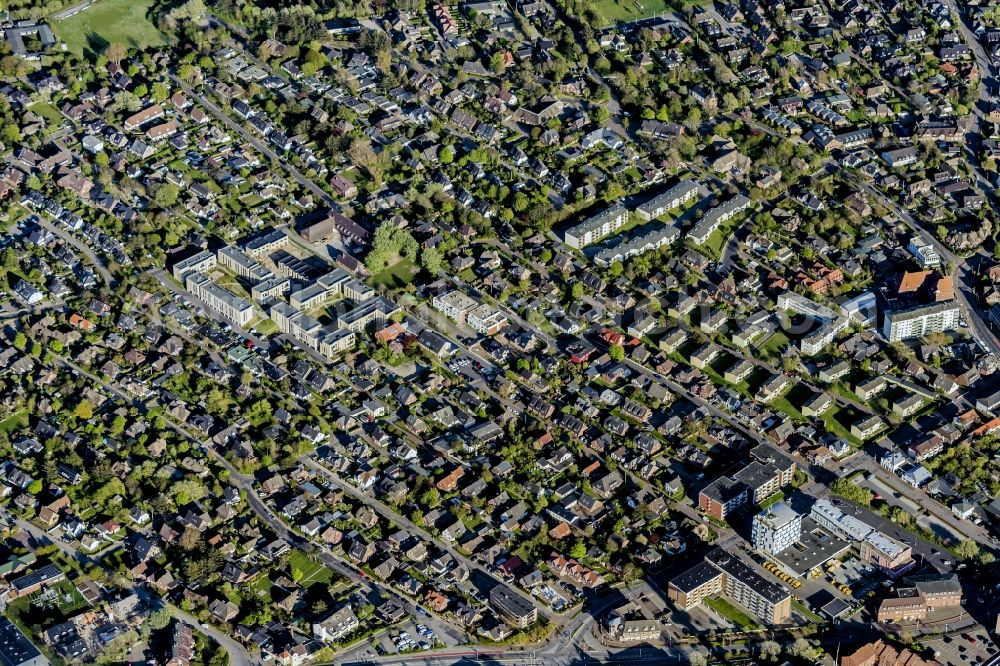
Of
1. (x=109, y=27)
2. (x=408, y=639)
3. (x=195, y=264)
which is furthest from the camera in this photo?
(x=109, y=27)

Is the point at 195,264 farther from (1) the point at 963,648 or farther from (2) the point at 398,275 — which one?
(1) the point at 963,648

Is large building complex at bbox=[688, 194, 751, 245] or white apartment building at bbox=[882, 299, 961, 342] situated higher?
large building complex at bbox=[688, 194, 751, 245]

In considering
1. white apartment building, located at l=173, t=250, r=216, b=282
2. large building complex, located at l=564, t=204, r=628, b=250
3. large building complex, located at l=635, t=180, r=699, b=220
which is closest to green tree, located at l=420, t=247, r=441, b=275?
large building complex, located at l=564, t=204, r=628, b=250

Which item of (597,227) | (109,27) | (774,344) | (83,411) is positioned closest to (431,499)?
(83,411)

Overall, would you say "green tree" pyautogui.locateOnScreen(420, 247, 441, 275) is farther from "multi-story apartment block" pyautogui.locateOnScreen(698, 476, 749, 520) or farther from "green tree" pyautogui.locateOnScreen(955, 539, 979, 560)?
"green tree" pyautogui.locateOnScreen(955, 539, 979, 560)

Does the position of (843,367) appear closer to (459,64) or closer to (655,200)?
(655,200)

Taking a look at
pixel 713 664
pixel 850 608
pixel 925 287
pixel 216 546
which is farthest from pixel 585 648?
pixel 925 287
